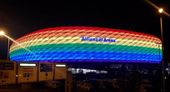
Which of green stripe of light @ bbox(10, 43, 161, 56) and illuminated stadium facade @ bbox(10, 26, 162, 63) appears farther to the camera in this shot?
green stripe of light @ bbox(10, 43, 161, 56)

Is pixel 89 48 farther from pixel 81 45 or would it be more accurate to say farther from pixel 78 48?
pixel 78 48

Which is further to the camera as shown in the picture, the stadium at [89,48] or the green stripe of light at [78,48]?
the green stripe of light at [78,48]

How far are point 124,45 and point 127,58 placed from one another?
507cm

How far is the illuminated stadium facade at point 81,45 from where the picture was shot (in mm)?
67812

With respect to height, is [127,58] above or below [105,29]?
below

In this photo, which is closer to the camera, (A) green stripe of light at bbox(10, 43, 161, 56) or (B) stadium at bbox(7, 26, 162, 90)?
(B) stadium at bbox(7, 26, 162, 90)

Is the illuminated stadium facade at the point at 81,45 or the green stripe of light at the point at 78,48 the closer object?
→ the illuminated stadium facade at the point at 81,45

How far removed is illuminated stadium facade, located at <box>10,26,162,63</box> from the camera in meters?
A: 67.8

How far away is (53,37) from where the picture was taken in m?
68.2

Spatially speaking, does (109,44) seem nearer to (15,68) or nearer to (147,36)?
(147,36)

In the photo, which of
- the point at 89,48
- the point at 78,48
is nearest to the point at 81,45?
the point at 78,48

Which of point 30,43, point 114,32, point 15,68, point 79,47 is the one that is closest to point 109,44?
point 114,32

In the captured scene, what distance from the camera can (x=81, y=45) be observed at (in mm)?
68062

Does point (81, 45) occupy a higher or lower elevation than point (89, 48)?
higher
